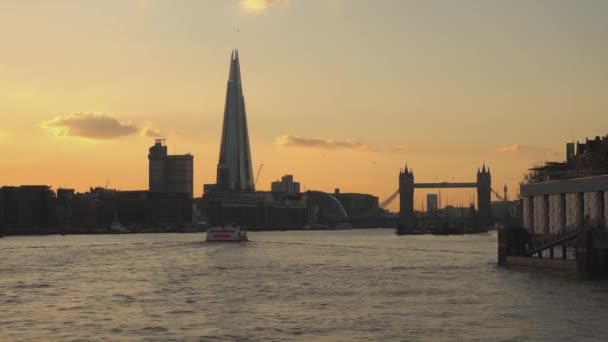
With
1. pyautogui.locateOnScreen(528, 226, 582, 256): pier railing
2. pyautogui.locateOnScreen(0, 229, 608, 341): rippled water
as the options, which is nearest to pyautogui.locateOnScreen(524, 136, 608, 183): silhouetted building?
pyautogui.locateOnScreen(528, 226, 582, 256): pier railing

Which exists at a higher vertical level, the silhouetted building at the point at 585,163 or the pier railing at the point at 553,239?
the silhouetted building at the point at 585,163

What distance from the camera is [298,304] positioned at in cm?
6481

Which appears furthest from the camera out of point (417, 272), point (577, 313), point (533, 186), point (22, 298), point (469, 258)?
point (469, 258)

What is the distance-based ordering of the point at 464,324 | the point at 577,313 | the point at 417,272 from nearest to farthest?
the point at 464,324 < the point at 577,313 < the point at 417,272

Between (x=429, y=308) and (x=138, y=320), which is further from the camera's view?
(x=429, y=308)

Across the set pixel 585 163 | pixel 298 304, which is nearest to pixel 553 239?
pixel 298 304

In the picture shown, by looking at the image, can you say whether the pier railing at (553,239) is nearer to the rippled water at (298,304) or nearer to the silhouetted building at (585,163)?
the rippled water at (298,304)

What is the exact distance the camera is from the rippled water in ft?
169

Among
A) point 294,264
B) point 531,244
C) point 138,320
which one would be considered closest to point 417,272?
point 531,244

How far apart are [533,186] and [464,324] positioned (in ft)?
195

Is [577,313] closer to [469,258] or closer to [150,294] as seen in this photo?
[150,294]

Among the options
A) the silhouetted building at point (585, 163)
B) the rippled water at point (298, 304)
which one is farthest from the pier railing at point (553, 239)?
the silhouetted building at point (585, 163)

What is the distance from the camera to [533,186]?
11150 cm

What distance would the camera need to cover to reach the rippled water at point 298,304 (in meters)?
51.6
